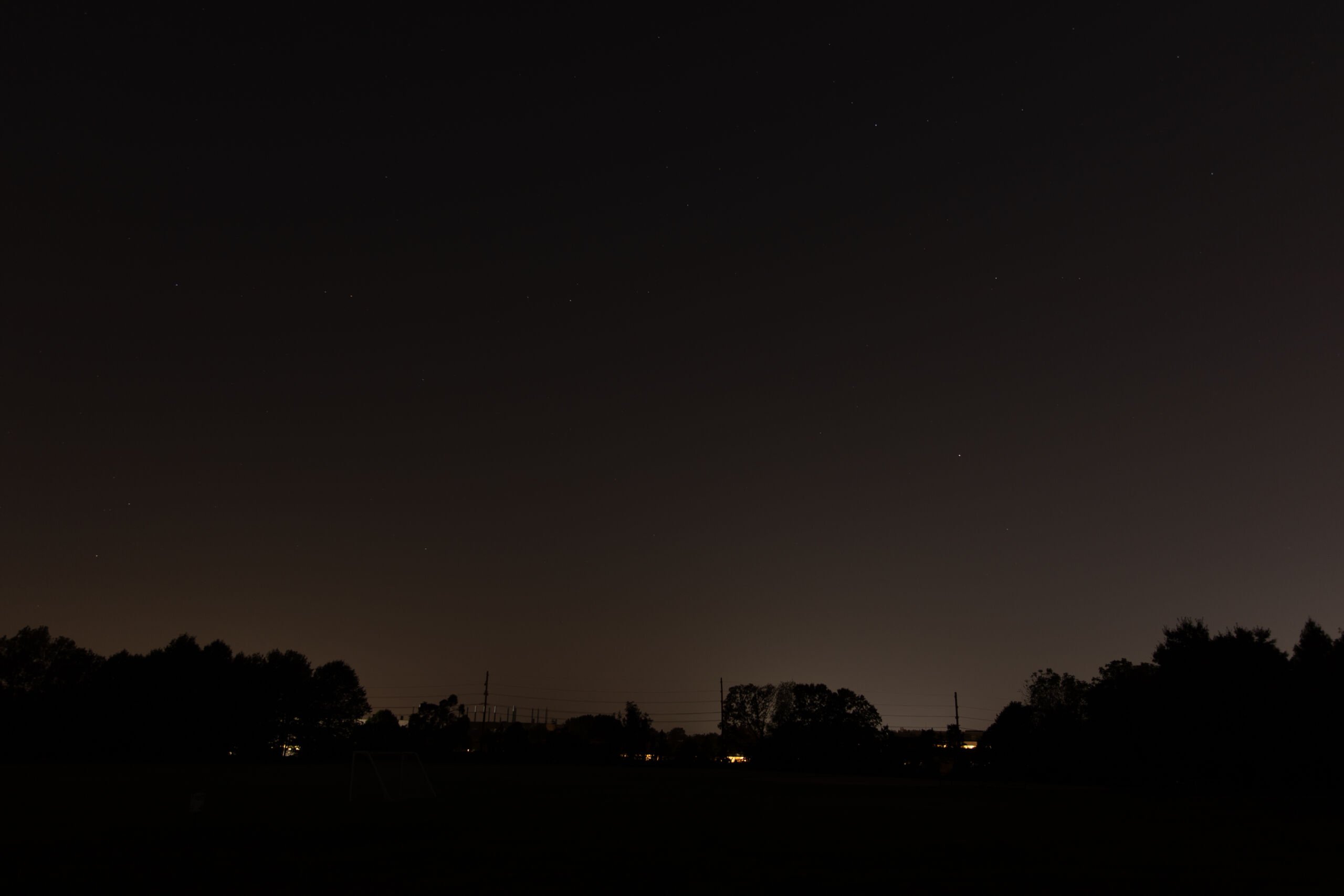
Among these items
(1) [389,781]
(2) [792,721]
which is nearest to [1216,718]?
(1) [389,781]

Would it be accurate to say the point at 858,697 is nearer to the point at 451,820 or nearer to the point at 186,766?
the point at 186,766

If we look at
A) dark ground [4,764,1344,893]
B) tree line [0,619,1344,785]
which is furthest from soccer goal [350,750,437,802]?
tree line [0,619,1344,785]

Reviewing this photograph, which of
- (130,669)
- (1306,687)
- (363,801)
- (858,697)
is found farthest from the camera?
(858,697)

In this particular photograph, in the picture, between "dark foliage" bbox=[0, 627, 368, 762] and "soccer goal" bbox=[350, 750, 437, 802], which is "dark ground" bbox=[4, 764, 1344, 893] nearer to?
"soccer goal" bbox=[350, 750, 437, 802]

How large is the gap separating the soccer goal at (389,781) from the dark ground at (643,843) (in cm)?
122

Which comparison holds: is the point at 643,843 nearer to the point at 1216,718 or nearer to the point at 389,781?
the point at 389,781

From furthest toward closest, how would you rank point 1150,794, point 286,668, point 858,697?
point 858,697
point 286,668
point 1150,794

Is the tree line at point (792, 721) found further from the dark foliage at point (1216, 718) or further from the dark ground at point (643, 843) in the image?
the dark ground at point (643, 843)

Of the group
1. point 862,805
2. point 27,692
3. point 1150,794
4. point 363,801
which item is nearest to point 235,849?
point 363,801

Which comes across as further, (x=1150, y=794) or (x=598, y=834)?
(x=1150, y=794)

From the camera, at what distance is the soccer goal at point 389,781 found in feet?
98.9

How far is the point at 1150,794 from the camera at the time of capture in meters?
46.1

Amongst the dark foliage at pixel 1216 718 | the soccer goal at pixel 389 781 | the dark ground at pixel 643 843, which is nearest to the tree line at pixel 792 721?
the dark foliage at pixel 1216 718

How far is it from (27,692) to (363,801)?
323ft
